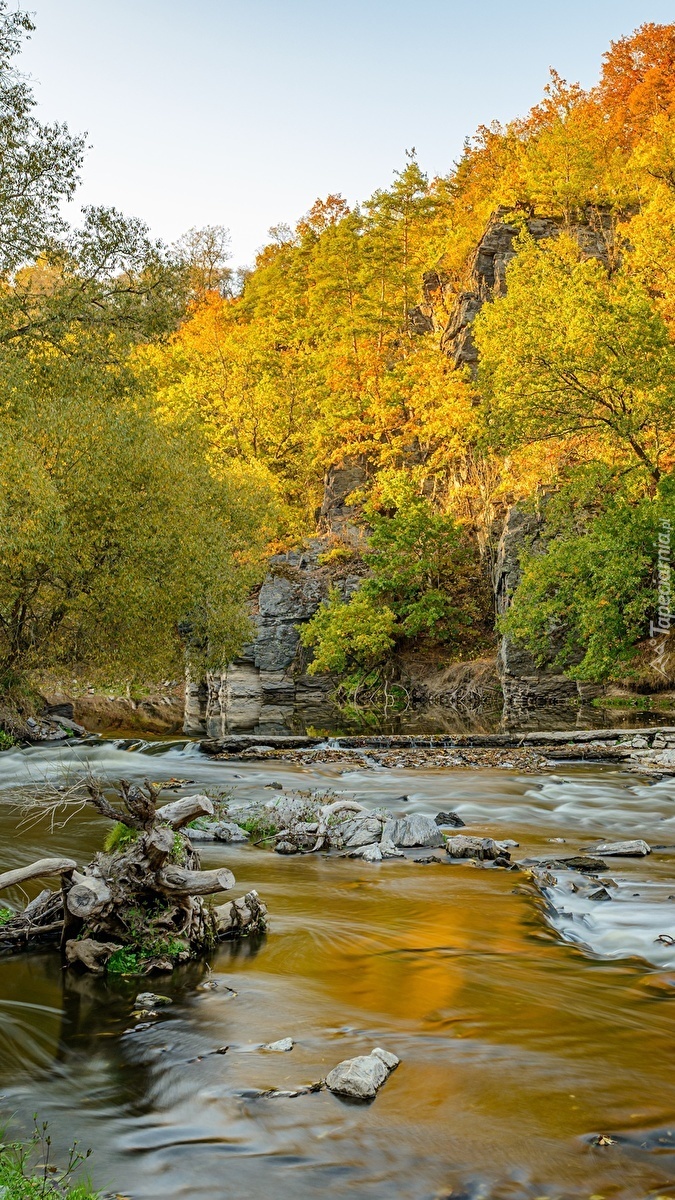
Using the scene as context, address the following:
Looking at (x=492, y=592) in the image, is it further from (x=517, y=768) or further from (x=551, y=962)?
(x=551, y=962)

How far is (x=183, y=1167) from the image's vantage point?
161 inches

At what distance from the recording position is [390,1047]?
5309 millimetres

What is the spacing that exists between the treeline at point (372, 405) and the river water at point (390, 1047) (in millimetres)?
10734

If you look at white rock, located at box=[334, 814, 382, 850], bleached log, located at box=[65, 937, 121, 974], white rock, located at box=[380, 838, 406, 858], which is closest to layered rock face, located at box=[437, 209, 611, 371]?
white rock, located at box=[334, 814, 382, 850]

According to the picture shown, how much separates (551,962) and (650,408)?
2141 cm

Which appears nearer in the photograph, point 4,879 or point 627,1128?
point 627,1128

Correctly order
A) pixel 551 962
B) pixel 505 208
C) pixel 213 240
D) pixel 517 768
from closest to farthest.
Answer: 1. pixel 551 962
2. pixel 517 768
3. pixel 505 208
4. pixel 213 240

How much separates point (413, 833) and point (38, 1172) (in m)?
7.97

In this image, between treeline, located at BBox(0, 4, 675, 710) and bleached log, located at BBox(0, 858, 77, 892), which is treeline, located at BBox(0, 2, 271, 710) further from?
bleached log, located at BBox(0, 858, 77, 892)

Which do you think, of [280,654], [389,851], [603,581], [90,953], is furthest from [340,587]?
[90,953]

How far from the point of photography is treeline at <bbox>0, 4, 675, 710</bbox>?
18.2 meters

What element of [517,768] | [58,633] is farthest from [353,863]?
[58,633]

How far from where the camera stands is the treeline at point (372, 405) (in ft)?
59.7

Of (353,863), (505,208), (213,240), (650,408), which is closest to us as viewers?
(353,863)
